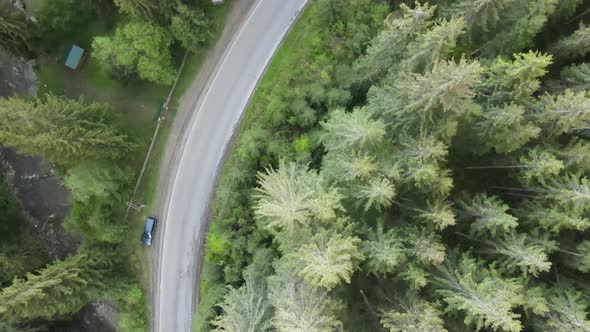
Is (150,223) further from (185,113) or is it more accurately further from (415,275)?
(415,275)

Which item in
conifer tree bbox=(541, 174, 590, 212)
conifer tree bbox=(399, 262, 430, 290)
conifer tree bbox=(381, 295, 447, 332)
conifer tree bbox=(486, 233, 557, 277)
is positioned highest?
conifer tree bbox=(399, 262, 430, 290)

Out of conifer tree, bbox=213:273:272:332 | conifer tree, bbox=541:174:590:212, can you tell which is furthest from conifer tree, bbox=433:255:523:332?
conifer tree, bbox=213:273:272:332

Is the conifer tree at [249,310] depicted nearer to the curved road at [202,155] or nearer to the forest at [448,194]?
the forest at [448,194]

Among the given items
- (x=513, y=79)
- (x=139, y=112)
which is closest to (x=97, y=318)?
(x=139, y=112)

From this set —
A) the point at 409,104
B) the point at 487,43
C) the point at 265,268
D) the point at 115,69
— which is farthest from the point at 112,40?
the point at 487,43

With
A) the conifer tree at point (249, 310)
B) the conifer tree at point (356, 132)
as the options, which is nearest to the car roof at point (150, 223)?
the conifer tree at point (249, 310)

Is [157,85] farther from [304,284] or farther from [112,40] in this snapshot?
[304,284]

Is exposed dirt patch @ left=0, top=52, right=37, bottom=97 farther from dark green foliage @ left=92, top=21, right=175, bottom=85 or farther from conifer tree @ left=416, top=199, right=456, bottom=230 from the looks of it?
conifer tree @ left=416, top=199, right=456, bottom=230
